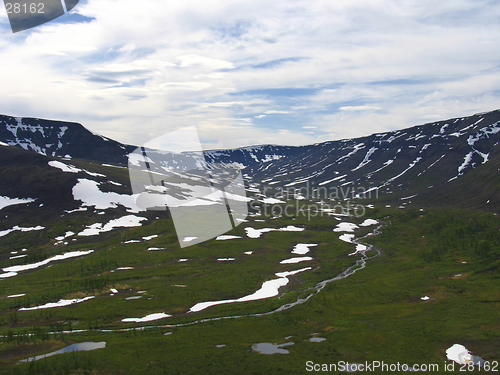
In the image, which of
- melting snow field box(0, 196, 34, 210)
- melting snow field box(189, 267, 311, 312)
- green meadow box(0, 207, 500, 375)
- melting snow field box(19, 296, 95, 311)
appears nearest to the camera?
green meadow box(0, 207, 500, 375)

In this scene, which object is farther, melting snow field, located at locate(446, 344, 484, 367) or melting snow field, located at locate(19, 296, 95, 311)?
melting snow field, located at locate(19, 296, 95, 311)

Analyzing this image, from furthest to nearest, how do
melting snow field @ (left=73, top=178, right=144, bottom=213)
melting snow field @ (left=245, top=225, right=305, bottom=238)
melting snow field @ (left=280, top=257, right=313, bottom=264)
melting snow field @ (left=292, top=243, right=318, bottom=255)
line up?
melting snow field @ (left=73, top=178, right=144, bottom=213) < melting snow field @ (left=245, top=225, right=305, bottom=238) < melting snow field @ (left=292, top=243, right=318, bottom=255) < melting snow field @ (left=280, top=257, right=313, bottom=264)

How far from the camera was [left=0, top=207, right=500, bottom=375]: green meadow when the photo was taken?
1861 inches

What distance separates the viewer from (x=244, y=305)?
71.6m

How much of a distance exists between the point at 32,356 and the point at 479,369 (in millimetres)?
60276

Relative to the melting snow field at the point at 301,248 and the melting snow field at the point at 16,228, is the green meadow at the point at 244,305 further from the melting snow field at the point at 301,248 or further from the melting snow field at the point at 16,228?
the melting snow field at the point at 16,228

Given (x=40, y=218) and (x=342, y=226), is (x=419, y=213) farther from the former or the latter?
(x=40, y=218)

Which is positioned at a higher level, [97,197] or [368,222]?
[97,197]

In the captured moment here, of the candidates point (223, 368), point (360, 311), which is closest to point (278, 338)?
point (223, 368)

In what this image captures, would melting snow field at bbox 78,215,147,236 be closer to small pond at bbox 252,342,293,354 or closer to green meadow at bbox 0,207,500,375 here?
green meadow at bbox 0,207,500,375

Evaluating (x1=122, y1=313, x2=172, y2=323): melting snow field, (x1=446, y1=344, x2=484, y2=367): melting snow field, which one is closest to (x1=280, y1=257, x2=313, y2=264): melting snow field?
(x1=122, y1=313, x2=172, y2=323): melting snow field

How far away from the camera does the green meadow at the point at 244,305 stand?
47.3 meters

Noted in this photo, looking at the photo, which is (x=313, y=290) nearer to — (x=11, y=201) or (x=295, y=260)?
(x=295, y=260)

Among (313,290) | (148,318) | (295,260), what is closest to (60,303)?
(148,318)
